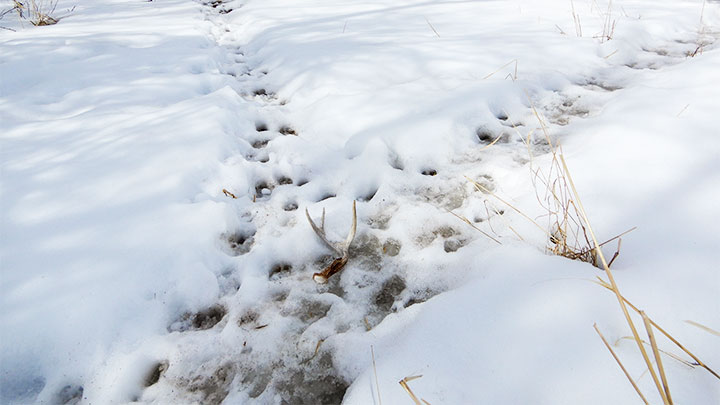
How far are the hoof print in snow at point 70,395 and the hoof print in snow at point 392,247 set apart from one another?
0.89m

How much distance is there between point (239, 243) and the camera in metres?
1.29

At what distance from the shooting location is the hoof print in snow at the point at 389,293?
1.05 meters

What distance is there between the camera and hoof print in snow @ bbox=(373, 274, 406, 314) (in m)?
1.05

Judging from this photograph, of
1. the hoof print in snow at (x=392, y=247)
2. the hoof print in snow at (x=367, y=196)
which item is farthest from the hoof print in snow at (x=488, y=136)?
the hoof print in snow at (x=392, y=247)

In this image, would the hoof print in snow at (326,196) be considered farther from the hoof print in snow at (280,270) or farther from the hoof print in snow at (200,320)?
the hoof print in snow at (200,320)

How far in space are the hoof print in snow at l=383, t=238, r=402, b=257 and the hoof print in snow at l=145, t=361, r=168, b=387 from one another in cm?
70

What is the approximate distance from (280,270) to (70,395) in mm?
596

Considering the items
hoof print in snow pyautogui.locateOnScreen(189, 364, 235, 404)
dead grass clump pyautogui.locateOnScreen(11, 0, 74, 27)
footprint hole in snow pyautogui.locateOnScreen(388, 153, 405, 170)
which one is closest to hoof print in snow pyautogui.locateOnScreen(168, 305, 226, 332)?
hoof print in snow pyautogui.locateOnScreen(189, 364, 235, 404)

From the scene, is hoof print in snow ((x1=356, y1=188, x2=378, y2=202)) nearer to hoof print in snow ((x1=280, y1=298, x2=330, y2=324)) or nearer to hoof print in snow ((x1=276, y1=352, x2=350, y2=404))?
hoof print in snow ((x1=280, y1=298, x2=330, y2=324))

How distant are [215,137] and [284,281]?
0.90 metres

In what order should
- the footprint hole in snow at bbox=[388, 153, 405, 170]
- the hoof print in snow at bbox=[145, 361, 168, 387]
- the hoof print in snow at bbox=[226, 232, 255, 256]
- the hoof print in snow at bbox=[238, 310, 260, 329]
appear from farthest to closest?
the footprint hole in snow at bbox=[388, 153, 405, 170]
the hoof print in snow at bbox=[226, 232, 255, 256]
the hoof print in snow at bbox=[238, 310, 260, 329]
the hoof print in snow at bbox=[145, 361, 168, 387]

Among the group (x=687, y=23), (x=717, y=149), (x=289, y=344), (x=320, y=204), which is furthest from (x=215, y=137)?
(x=687, y=23)

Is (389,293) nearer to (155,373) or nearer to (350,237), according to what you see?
(350,237)

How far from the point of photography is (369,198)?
1.46m
